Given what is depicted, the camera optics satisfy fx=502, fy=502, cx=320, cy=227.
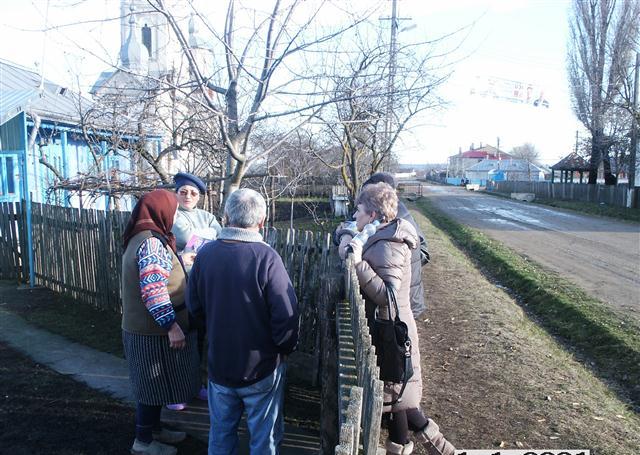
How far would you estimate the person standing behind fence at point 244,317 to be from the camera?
2.53 metres

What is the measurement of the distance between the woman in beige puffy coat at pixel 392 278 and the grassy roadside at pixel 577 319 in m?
2.56

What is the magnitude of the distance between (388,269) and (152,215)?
1495 millimetres

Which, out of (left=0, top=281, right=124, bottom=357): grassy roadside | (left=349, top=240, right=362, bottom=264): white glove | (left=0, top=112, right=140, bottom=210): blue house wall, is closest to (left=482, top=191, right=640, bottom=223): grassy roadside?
(left=0, top=112, right=140, bottom=210): blue house wall

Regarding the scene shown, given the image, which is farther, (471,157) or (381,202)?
(471,157)

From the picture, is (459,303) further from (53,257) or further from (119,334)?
(53,257)

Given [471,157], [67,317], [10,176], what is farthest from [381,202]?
[471,157]

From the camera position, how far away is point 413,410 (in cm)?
306

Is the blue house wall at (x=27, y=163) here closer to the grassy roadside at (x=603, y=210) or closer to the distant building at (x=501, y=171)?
the grassy roadside at (x=603, y=210)

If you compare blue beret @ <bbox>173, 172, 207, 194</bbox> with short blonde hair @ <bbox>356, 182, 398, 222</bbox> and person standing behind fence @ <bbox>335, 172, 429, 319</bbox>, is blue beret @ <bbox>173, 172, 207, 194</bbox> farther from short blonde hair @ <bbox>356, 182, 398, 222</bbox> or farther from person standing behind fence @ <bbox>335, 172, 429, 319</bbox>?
short blonde hair @ <bbox>356, 182, 398, 222</bbox>

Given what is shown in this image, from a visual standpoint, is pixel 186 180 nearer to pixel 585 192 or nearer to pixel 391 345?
pixel 391 345

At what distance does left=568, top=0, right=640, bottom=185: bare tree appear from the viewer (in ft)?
94.0

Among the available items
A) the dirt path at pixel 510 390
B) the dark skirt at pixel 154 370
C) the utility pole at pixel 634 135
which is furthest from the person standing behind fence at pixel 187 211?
the utility pole at pixel 634 135

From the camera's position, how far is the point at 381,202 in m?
3.02

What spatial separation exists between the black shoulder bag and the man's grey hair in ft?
2.78
